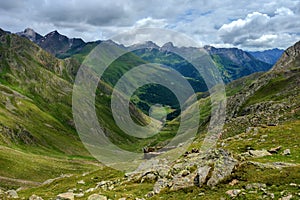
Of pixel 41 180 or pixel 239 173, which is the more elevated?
pixel 239 173

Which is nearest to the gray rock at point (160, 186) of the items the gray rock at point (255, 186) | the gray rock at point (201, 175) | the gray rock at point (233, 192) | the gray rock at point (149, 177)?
the gray rock at point (201, 175)

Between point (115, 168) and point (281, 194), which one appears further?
point (115, 168)

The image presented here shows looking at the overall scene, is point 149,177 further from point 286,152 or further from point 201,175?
point 286,152

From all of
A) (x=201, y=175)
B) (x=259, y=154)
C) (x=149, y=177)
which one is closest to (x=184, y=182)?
(x=201, y=175)

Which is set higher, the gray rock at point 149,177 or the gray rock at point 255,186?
the gray rock at point 255,186

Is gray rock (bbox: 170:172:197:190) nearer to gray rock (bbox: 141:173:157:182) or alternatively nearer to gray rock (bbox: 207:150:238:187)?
gray rock (bbox: 207:150:238:187)

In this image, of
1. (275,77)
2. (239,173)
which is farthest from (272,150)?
(275,77)

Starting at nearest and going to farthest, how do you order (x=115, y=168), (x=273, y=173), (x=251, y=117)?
(x=273, y=173) → (x=115, y=168) → (x=251, y=117)

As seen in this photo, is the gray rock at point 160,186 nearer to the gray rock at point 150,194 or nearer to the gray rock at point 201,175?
the gray rock at point 150,194

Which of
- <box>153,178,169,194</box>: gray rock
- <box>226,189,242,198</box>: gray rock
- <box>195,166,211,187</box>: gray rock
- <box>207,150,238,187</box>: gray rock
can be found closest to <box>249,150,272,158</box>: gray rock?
<box>207,150,238,187</box>: gray rock

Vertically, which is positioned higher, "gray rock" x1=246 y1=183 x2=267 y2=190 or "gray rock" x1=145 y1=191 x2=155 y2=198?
"gray rock" x1=246 y1=183 x2=267 y2=190

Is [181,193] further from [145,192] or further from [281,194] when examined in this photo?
[281,194]

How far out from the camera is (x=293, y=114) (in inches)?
3196

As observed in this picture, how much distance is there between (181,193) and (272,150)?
1930cm
